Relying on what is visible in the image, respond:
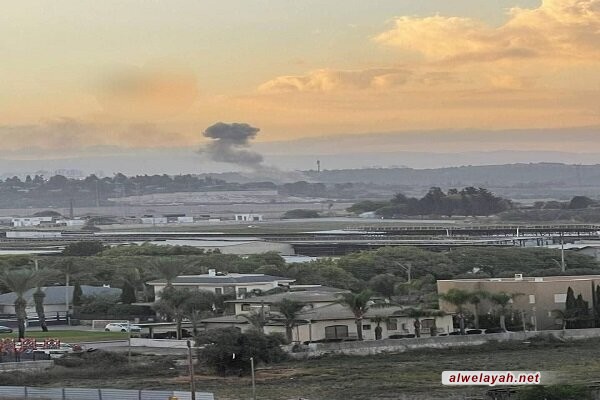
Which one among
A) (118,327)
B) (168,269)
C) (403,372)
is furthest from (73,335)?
(403,372)

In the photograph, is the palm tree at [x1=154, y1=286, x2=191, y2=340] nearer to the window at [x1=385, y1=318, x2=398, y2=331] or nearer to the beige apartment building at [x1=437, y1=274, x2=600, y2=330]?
the window at [x1=385, y1=318, x2=398, y2=331]

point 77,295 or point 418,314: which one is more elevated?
point 77,295

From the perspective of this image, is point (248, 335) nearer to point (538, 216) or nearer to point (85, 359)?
point (85, 359)

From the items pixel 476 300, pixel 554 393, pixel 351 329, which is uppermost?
pixel 476 300

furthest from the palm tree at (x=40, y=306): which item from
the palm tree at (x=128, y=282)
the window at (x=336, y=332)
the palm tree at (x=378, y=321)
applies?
the palm tree at (x=378, y=321)

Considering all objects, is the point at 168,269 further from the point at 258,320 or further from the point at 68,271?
the point at 258,320

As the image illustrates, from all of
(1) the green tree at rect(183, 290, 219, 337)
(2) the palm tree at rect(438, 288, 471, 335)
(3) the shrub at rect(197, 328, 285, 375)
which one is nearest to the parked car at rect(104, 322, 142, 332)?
(1) the green tree at rect(183, 290, 219, 337)
